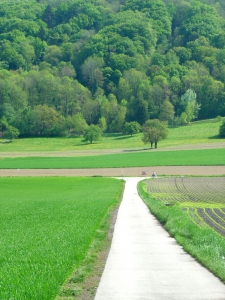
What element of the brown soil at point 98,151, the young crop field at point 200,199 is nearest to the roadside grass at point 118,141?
the brown soil at point 98,151

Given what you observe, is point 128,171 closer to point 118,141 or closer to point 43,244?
point 118,141

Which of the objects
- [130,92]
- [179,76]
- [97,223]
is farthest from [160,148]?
[97,223]

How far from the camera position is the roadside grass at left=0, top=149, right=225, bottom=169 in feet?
295

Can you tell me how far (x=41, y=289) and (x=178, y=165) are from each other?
7807 centimetres

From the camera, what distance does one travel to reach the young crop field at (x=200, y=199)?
27.4 m

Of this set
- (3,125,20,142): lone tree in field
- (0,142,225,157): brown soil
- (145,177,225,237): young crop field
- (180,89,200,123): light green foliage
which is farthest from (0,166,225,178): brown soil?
(180,89,200,123): light green foliage

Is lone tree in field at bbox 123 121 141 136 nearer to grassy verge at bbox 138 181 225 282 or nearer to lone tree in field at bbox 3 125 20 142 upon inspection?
lone tree in field at bbox 3 125 20 142

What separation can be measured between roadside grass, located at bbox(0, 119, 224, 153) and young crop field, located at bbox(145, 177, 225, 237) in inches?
2162

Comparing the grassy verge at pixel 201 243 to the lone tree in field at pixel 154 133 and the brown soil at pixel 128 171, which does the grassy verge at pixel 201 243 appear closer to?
the brown soil at pixel 128 171

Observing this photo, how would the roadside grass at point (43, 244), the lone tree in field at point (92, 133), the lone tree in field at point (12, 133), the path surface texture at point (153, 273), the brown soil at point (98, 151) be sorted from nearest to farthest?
the roadside grass at point (43, 244)
the path surface texture at point (153, 273)
the brown soil at point (98, 151)
the lone tree in field at point (92, 133)
the lone tree in field at point (12, 133)

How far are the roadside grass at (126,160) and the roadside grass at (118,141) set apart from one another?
52.5 ft

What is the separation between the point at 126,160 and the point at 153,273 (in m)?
84.2

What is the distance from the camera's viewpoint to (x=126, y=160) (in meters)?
98.0

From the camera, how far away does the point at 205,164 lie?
3378 inches
